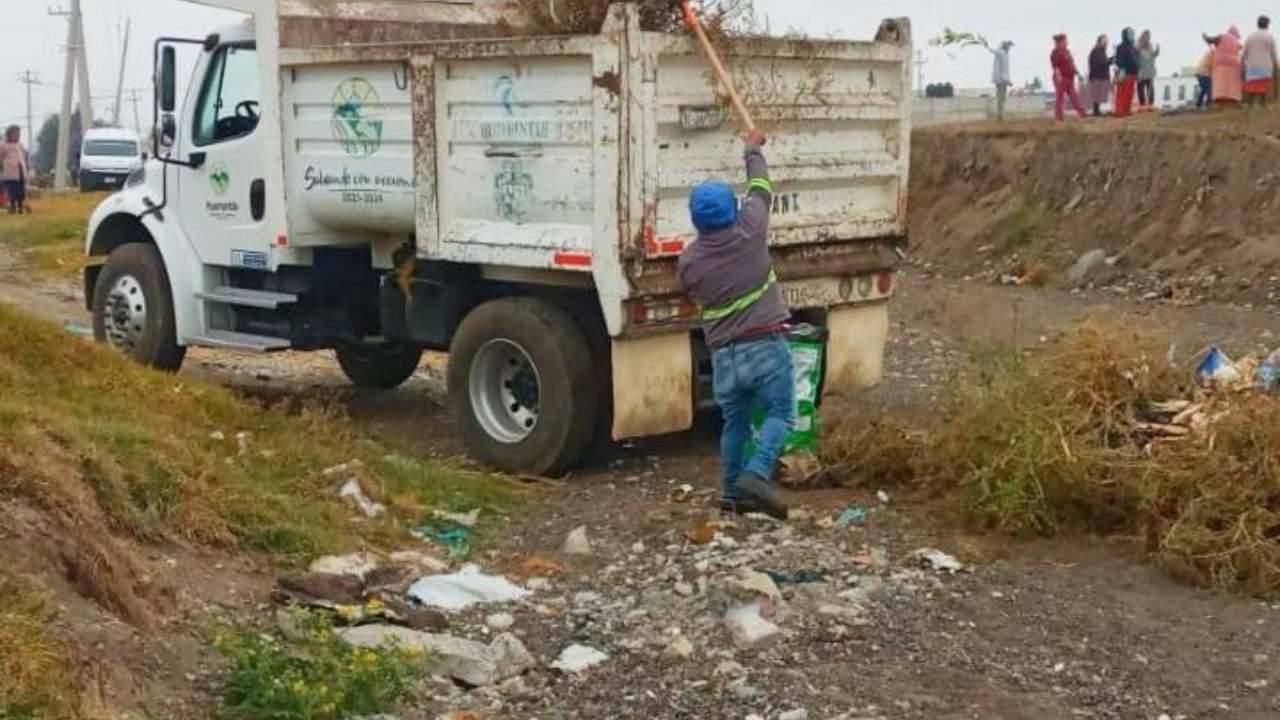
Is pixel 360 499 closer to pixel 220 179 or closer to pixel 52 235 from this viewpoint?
pixel 220 179

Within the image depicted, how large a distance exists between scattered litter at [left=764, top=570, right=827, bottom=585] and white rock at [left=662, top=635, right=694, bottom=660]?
2.16ft

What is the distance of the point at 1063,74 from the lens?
25.1 meters

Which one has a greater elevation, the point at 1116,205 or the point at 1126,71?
the point at 1126,71

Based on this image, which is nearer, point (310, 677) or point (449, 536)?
point (310, 677)

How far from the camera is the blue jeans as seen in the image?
7773 mm

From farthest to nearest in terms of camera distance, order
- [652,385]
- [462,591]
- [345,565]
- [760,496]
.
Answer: [652,385], [760,496], [345,565], [462,591]

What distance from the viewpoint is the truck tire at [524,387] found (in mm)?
8750

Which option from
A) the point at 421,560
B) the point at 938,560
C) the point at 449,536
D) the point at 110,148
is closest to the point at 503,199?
the point at 449,536

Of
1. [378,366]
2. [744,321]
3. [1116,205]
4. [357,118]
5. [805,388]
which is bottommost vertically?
[378,366]

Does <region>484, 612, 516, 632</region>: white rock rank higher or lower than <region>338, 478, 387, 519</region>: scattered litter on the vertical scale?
lower

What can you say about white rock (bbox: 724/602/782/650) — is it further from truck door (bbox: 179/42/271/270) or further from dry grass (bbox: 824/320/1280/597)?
truck door (bbox: 179/42/271/270)

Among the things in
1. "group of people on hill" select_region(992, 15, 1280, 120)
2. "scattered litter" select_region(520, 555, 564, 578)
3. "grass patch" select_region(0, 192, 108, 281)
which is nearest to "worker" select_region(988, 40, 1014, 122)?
"group of people on hill" select_region(992, 15, 1280, 120)

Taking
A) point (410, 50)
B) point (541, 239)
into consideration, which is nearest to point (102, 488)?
point (541, 239)

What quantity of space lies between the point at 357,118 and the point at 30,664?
18.1 ft
